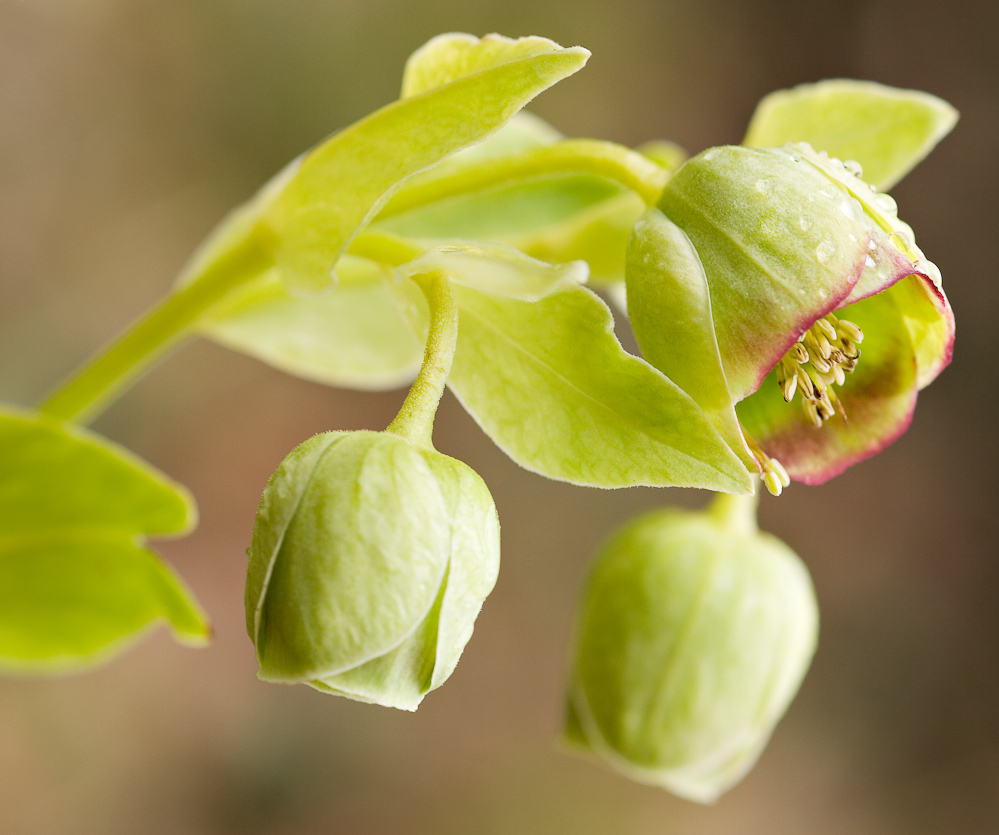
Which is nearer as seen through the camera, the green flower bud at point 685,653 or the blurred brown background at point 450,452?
the green flower bud at point 685,653

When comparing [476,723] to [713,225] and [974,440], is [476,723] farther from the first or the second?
[713,225]

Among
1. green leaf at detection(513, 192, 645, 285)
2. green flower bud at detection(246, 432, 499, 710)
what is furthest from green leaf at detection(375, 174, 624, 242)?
green flower bud at detection(246, 432, 499, 710)

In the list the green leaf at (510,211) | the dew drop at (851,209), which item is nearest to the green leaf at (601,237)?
the green leaf at (510,211)

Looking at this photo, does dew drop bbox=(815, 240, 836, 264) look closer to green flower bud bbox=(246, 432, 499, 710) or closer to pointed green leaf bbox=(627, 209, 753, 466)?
pointed green leaf bbox=(627, 209, 753, 466)

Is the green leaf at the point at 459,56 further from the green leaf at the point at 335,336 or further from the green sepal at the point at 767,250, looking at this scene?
the green leaf at the point at 335,336

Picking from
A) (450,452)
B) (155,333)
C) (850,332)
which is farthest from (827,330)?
(450,452)
